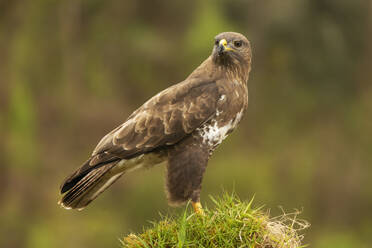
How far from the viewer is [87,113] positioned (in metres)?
7.68

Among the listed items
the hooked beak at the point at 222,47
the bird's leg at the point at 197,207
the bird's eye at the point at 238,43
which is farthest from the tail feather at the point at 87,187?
the bird's eye at the point at 238,43

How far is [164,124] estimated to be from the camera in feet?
12.2

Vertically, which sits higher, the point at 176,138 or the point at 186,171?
the point at 176,138

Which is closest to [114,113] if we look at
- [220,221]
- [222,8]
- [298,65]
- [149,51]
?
[149,51]

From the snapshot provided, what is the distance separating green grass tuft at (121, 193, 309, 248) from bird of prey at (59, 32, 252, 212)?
0.36 metres

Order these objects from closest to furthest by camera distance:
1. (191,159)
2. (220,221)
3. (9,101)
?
(220,221), (191,159), (9,101)

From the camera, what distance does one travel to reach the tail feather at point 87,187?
3.54 metres

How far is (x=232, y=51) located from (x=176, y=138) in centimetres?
78

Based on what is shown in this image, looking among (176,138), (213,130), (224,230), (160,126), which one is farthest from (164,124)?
(224,230)

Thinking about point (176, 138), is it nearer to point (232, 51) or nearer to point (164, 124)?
point (164, 124)

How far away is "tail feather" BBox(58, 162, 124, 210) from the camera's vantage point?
3545 mm

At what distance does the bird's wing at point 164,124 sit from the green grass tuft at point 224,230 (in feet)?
1.90

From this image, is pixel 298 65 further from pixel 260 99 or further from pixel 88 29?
pixel 88 29

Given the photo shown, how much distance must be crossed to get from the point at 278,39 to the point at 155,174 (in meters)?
2.65
